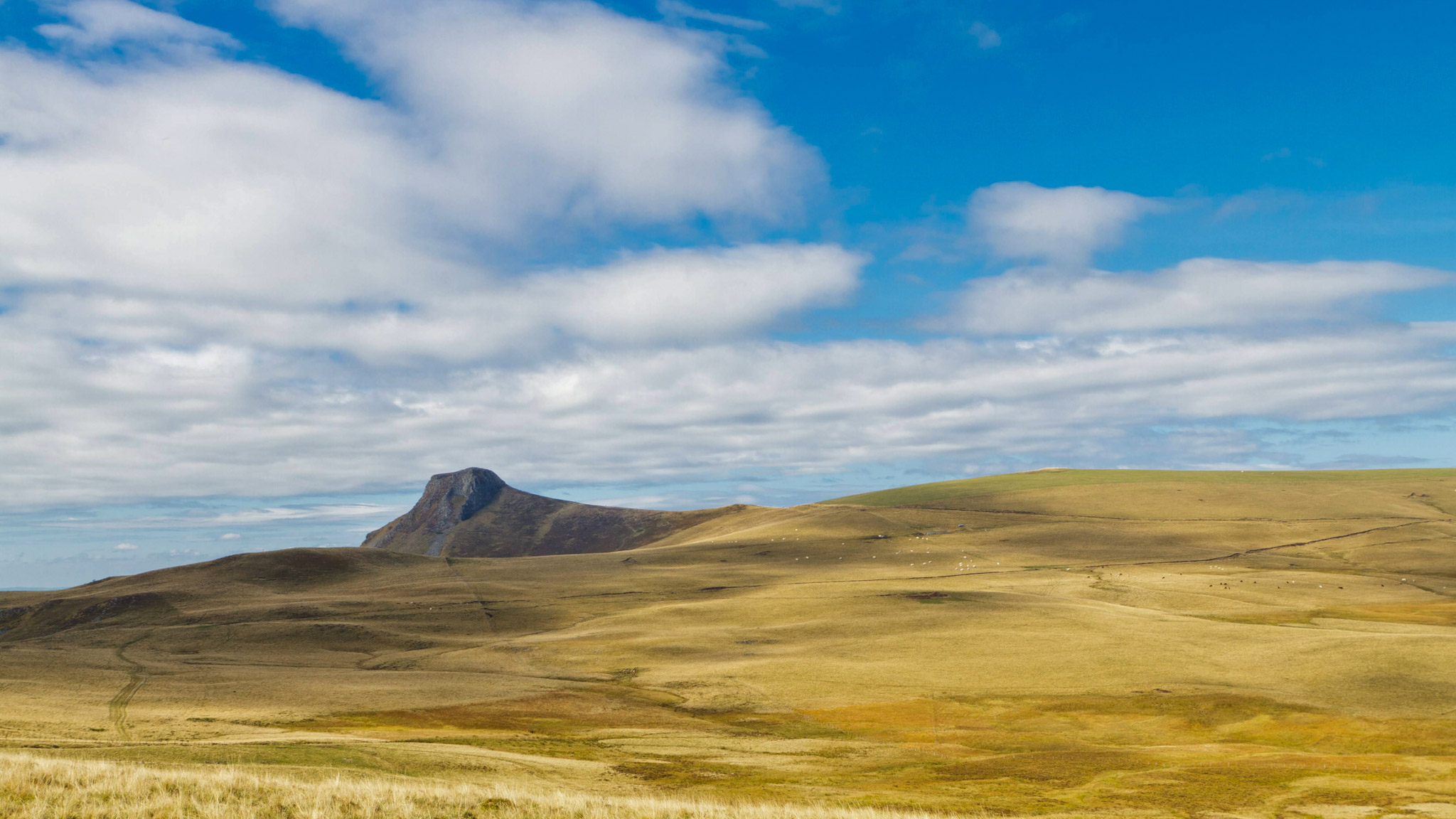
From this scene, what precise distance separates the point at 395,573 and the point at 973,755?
104524mm

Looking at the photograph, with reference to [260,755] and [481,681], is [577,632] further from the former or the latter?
[260,755]

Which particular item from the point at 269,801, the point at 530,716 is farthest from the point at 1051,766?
the point at 269,801

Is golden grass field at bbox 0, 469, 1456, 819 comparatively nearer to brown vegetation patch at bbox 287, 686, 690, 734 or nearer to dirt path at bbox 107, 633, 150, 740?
brown vegetation patch at bbox 287, 686, 690, 734

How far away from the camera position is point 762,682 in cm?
6319

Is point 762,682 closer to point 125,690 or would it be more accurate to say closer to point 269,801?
point 125,690

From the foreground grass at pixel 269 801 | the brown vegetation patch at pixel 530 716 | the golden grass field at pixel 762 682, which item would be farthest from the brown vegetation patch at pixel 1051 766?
the brown vegetation patch at pixel 530 716

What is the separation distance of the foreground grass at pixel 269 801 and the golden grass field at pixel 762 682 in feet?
0.45

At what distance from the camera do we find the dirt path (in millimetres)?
45219

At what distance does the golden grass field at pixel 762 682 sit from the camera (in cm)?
3061

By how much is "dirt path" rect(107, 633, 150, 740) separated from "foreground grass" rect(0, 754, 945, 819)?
844 inches

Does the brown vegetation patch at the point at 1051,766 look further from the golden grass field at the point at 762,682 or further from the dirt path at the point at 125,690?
the dirt path at the point at 125,690

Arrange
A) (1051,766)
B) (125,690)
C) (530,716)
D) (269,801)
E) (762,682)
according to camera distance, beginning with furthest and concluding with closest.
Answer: (762,682), (125,690), (530,716), (1051,766), (269,801)

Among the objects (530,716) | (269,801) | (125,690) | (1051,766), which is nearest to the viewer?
(269,801)

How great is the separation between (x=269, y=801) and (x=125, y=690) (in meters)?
47.8
